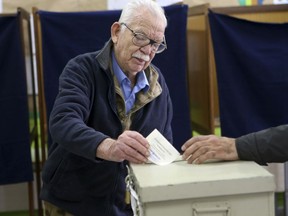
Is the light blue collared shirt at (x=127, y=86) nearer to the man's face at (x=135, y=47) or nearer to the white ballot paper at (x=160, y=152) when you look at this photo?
the man's face at (x=135, y=47)

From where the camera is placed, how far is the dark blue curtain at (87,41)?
2.58 metres

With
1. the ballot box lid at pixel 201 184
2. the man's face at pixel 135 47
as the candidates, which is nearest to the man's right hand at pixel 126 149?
the ballot box lid at pixel 201 184

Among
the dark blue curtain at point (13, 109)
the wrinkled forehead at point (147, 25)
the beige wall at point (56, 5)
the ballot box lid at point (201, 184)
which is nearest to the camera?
the ballot box lid at point (201, 184)

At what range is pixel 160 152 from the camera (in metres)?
1.22

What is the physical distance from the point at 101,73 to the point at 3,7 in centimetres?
209

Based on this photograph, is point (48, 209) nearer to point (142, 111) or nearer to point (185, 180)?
→ point (142, 111)

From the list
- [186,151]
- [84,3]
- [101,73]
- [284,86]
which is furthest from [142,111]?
[84,3]

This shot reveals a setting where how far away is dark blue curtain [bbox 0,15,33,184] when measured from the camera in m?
2.57

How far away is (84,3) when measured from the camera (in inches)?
126

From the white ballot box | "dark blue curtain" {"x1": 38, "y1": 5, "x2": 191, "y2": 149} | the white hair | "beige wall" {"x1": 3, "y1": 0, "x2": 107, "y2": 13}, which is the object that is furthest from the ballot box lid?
"beige wall" {"x1": 3, "y1": 0, "x2": 107, "y2": 13}

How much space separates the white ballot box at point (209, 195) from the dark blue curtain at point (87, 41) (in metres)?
1.73

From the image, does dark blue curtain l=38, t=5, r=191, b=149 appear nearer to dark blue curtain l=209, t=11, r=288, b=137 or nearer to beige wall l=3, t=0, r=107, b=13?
dark blue curtain l=209, t=11, r=288, b=137

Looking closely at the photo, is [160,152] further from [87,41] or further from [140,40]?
[87,41]

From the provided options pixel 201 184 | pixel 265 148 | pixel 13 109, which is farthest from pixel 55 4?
pixel 201 184
